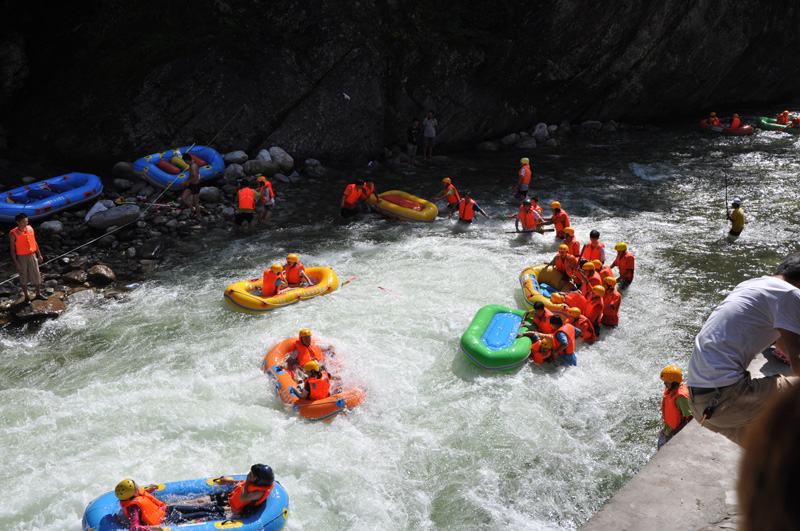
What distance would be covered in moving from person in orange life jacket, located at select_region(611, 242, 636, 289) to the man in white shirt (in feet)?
25.5

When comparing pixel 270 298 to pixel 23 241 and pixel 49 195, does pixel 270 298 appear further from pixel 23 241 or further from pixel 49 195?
pixel 49 195

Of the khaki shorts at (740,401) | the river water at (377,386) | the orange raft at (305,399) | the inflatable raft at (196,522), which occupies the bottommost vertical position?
the river water at (377,386)

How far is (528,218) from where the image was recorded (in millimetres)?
14344

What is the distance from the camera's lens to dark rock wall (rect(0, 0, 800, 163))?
54.2 feet

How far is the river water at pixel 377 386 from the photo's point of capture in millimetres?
7598

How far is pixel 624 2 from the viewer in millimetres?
21094

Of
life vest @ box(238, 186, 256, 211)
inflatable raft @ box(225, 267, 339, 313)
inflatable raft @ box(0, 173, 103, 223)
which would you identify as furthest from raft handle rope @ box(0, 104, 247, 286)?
inflatable raft @ box(225, 267, 339, 313)

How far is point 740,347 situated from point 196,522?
16.9ft

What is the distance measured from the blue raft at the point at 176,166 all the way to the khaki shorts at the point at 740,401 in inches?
525

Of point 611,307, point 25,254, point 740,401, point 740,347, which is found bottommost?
point 611,307

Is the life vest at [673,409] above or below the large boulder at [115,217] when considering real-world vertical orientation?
above

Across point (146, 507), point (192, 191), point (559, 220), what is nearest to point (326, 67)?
point (192, 191)

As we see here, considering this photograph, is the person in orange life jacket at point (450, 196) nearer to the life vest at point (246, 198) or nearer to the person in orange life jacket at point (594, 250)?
the person in orange life jacket at point (594, 250)

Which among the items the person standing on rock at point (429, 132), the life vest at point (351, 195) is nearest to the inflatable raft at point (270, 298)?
the life vest at point (351, 195)
